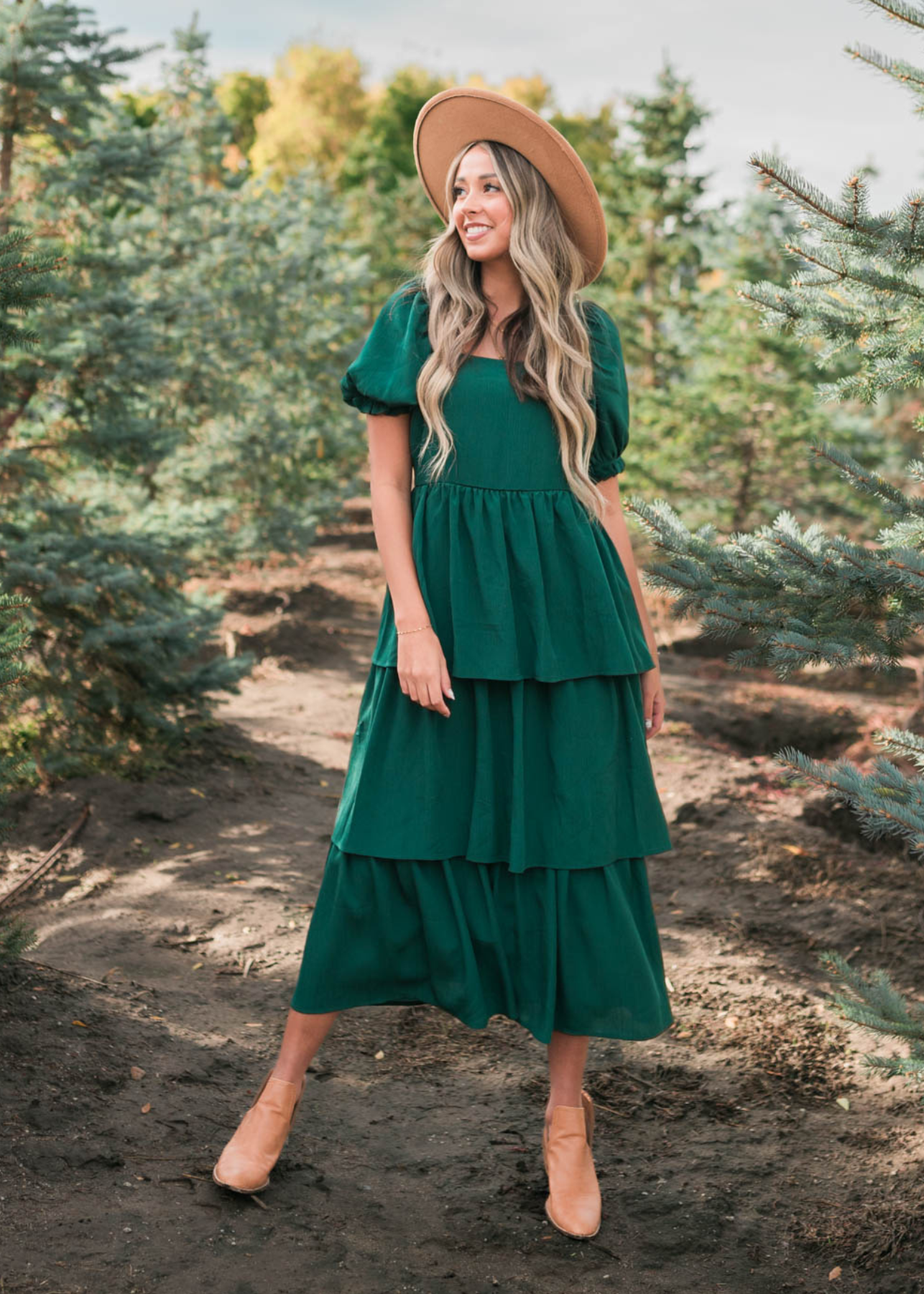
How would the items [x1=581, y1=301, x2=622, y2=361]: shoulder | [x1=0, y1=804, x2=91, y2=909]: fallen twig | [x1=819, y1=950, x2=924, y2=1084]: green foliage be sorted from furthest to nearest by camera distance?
[x1=0, y1=804, x2=91, y2=909]: fallen twig
[x1=581, y1=301, x2=622, y2=361]: shoulder
[x1=819, y1=950, x2=924, y2=1084]: green foliage

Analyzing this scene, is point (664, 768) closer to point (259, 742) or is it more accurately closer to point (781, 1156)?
point (259, 742)

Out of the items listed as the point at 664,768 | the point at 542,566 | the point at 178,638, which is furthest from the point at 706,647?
the point at 542,566

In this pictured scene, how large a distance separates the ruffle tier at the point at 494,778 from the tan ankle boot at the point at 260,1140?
531 millimetres

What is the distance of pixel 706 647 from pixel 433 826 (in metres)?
7.11

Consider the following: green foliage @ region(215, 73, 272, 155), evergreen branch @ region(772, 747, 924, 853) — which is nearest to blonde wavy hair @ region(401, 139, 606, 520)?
evergreen branch @ region(772, 747, 924, 853)

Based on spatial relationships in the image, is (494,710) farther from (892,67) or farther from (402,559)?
(892,67)

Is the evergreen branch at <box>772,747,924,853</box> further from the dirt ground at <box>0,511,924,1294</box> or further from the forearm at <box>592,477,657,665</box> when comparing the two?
the dirt ground at <box>0,511,924,1294</box>

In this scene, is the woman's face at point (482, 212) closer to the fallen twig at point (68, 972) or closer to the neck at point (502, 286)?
the neck at point (502, 286)

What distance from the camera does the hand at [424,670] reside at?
2207 mm

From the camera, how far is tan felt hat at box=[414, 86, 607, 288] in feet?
7.68

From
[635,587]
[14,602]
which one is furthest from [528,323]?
[14,602]

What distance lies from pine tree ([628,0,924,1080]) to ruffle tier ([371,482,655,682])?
17.8 inches

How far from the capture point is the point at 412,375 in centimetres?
229

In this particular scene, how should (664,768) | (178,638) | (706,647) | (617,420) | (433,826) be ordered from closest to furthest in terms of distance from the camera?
1. (433,826)
2. (617,420)
3. (178,638)
4. (664,768)
5. (706,647)
